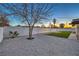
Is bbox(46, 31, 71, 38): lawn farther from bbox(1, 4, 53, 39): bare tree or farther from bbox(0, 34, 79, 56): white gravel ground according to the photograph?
bbox(1, 4, 53, 39): bare tree

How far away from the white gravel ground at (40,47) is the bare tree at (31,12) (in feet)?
0.47

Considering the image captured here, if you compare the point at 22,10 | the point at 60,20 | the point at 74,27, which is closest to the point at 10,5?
the point at 22,10

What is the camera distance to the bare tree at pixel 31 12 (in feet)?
8.61

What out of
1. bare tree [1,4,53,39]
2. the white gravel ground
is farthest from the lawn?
bare tree [1,4,53,39]

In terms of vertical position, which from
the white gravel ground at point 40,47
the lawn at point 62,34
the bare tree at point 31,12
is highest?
the bare tree at point 31,12

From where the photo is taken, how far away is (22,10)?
2639 mm

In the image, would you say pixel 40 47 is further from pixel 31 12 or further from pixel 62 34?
pixel 31 12

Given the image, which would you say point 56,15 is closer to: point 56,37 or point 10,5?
point 56,37

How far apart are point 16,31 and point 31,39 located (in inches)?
10.0

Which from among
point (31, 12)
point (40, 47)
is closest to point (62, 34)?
point (40, 47)

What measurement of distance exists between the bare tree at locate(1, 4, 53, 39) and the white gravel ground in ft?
0.47

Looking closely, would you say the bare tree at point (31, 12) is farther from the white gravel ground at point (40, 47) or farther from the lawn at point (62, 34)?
the lawn at point (62, 34)

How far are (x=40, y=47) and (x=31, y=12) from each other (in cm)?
54

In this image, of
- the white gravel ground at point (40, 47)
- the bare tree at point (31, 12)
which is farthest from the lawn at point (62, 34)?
the bare tree at point (31, 12)
